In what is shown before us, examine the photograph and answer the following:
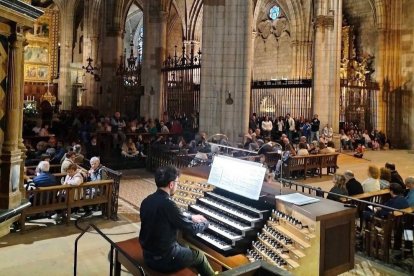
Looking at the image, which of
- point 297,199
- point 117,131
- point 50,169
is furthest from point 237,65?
point 297,199

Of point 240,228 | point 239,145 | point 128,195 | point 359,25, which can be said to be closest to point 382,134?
point 359,25

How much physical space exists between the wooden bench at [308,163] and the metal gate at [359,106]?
8.23 meters

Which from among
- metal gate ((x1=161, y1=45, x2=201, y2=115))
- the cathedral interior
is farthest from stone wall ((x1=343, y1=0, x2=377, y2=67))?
metal gate ((x1=161, y1=45, x2=201, y2=115))

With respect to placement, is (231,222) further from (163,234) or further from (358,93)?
(358,93)

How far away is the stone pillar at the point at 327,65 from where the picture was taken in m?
17.5

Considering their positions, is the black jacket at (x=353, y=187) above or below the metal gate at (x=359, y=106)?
below

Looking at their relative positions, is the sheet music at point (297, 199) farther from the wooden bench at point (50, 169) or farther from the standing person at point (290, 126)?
the standing person at point (290, 126)

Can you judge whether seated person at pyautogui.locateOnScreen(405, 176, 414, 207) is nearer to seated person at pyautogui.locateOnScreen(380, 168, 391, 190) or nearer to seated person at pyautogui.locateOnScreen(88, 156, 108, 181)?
seated person at pyautogui.locateOnScreen(380, 168, 391, 190)

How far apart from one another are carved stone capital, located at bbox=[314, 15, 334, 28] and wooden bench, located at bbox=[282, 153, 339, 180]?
8.10 m

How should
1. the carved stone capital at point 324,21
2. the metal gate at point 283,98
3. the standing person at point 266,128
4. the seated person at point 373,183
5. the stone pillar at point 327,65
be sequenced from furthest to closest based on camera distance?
the metal gate at point 283,98 → the carved stone capital at point 324,21 → the stone pillar at point 327,65 → the standing person at point 266,128 → the seated person at point 373,183

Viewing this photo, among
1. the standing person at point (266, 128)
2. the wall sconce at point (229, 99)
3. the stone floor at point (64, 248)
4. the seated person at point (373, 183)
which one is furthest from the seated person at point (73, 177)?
the standing person at point (266, 128)

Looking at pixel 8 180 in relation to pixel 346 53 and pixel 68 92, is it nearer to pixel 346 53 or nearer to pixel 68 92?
pixel 346 53

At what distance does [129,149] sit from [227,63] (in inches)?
169

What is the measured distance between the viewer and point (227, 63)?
12.1m
